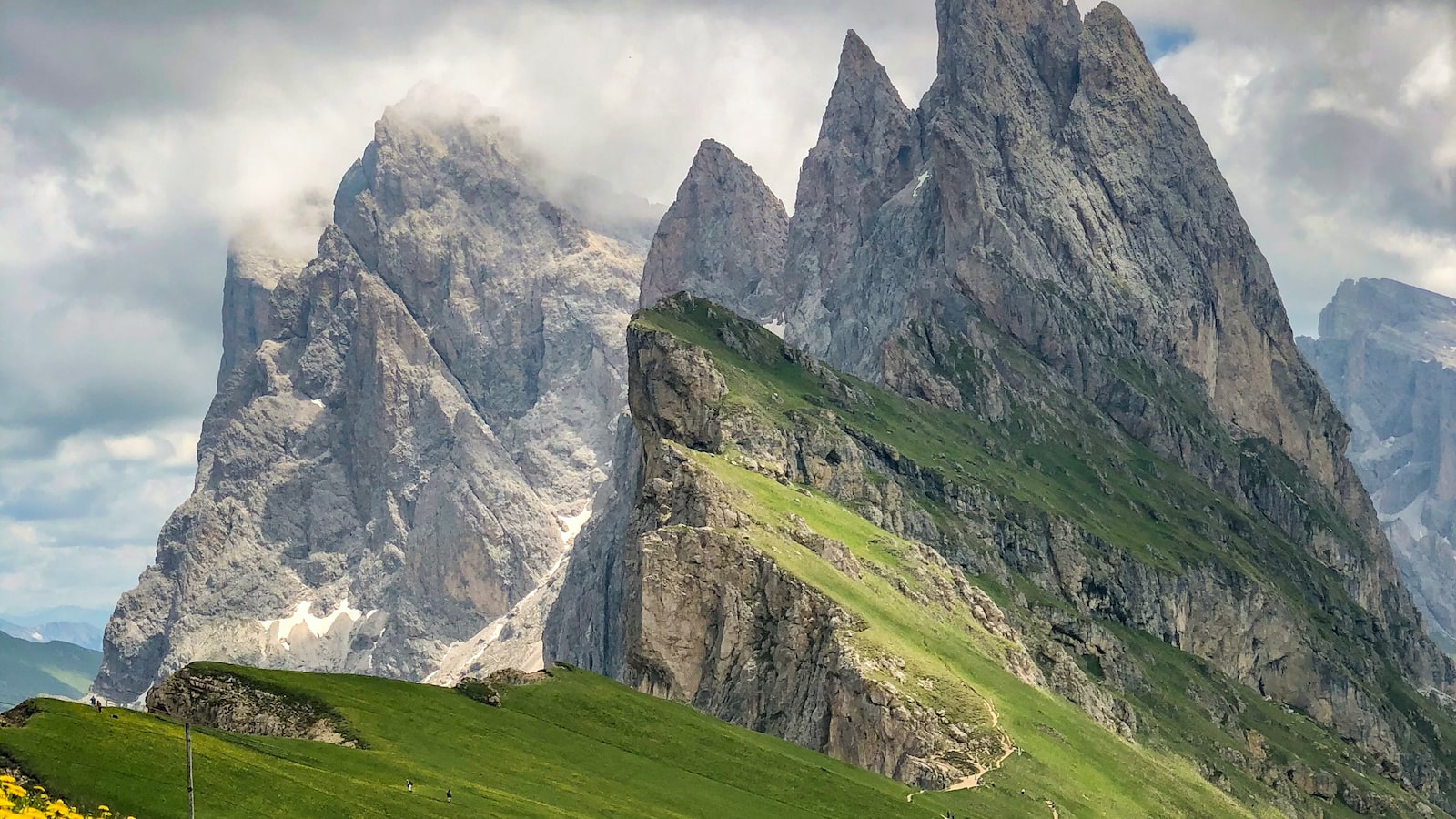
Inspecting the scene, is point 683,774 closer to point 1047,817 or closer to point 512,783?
point 512,783

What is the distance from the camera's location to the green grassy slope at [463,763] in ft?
292

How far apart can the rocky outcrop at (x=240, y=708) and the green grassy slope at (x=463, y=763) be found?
1650 mm

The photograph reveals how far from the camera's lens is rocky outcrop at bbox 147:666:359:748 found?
115562mm

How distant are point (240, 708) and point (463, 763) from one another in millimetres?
15779

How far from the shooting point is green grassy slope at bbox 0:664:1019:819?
8906 cm

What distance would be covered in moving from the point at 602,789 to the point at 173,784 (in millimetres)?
42529

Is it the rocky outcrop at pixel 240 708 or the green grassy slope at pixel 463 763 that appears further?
the rocky outcrop at pixel 240 708

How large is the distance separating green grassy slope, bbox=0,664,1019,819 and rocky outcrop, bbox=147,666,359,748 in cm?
165

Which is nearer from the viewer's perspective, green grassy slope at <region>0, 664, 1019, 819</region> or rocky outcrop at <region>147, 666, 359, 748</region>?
green grassy slope at <region>0, 664, 1019, 819</region>

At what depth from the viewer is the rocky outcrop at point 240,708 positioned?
379 ft

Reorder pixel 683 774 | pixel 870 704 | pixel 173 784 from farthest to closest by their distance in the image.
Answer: pixel 870 704
pixel 683 774
pixel 173 784

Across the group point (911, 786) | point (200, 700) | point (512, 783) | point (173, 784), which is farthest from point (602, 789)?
point (911, 786)

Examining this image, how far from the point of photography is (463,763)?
11912cm

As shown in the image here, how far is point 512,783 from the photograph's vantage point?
116375 millimetres
